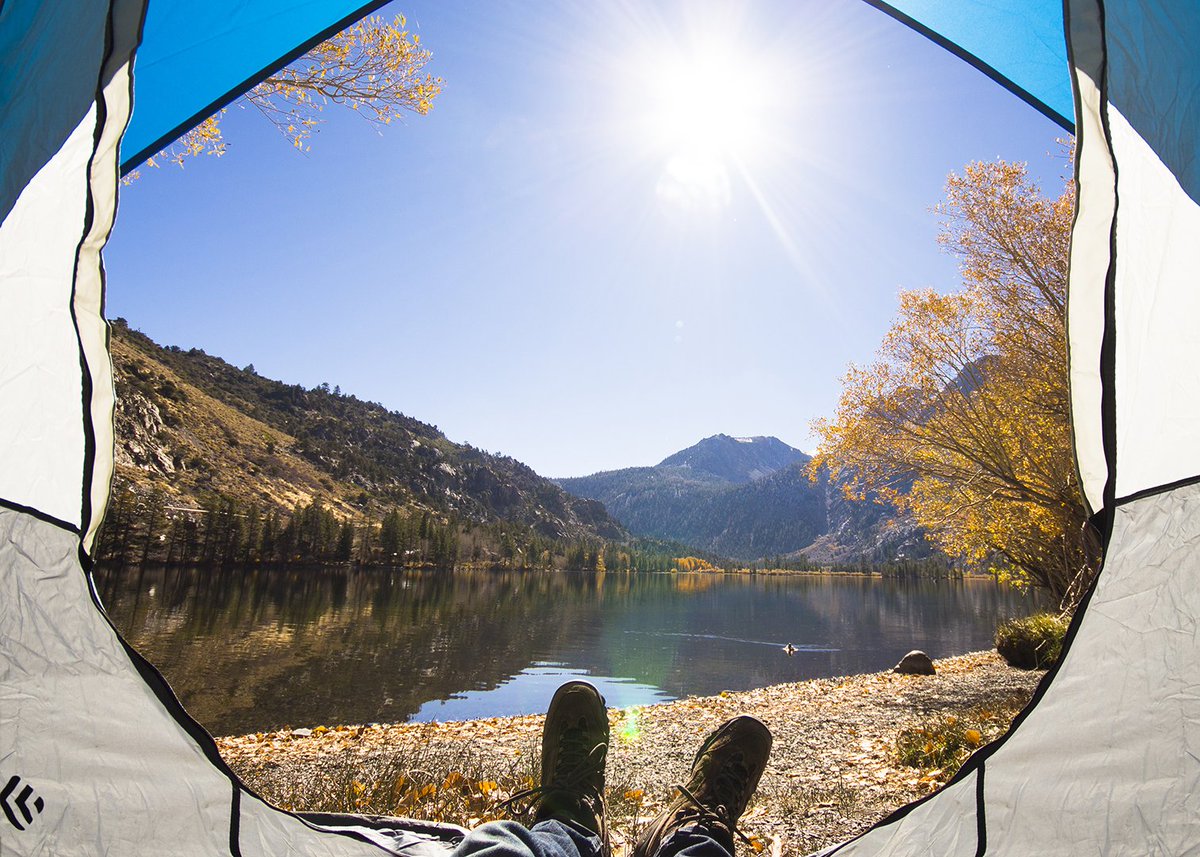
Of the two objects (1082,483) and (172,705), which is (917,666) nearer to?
(1082,483)

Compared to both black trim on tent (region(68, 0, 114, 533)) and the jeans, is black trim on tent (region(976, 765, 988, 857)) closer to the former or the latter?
the jeans

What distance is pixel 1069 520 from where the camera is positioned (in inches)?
377

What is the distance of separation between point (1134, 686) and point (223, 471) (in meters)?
91.9

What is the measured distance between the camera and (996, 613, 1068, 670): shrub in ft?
34.3

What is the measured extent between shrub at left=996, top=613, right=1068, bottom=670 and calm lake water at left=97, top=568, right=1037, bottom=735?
6.91m

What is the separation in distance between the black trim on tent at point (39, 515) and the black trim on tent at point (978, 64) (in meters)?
3.58

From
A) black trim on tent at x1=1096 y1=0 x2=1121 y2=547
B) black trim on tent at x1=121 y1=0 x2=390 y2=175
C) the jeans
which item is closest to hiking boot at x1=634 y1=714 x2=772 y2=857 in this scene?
the jeans

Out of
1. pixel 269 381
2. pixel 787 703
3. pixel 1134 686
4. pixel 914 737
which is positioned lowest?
pixel 787 703

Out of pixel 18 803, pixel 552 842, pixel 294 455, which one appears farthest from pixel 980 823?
pixel 294 455

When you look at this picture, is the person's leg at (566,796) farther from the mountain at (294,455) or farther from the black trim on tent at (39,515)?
the mountain at (294,455)

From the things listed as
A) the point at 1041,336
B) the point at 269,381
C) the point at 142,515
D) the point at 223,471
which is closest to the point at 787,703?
the point at 1041,336

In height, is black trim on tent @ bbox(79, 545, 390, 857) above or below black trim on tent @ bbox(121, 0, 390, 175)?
below

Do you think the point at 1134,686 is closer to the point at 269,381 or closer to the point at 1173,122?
the point at 1173,122

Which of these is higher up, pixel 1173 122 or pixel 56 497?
pixel 1173 122
